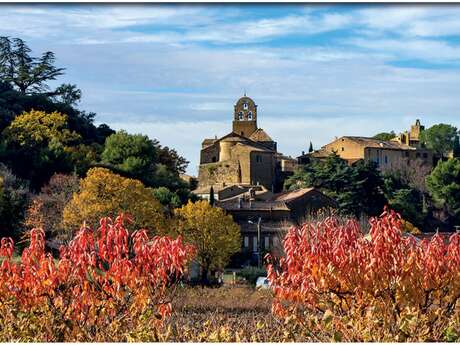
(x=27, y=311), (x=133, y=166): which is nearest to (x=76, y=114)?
(x=133, y=166)

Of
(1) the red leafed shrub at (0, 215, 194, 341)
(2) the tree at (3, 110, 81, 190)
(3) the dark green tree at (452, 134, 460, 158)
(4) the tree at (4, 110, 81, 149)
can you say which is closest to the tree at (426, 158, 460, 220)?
(3) the dark green tree at (452, 134, 460, 158)

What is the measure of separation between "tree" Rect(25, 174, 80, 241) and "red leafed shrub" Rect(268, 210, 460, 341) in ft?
92.6

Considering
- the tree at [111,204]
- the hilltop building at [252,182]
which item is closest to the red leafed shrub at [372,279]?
the tree at [111,204]

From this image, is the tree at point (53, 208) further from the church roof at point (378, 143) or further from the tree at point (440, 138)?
the tree at point (440, 138)

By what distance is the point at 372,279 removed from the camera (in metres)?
12.3

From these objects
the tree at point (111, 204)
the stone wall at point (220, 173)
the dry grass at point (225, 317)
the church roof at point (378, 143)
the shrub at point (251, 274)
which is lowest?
the shrub at point (251, 274)

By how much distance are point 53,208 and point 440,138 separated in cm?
6345

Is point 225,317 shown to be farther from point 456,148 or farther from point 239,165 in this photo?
point 456,148

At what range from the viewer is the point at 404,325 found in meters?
11.6

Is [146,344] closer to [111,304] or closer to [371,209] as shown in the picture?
[111,304]

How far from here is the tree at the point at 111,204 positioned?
4050cm

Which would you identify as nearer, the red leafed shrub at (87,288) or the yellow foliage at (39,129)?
the red leafed shrub at (87,288)

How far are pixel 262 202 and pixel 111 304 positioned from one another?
152 ft

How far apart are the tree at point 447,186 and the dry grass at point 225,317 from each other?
37706 mm
